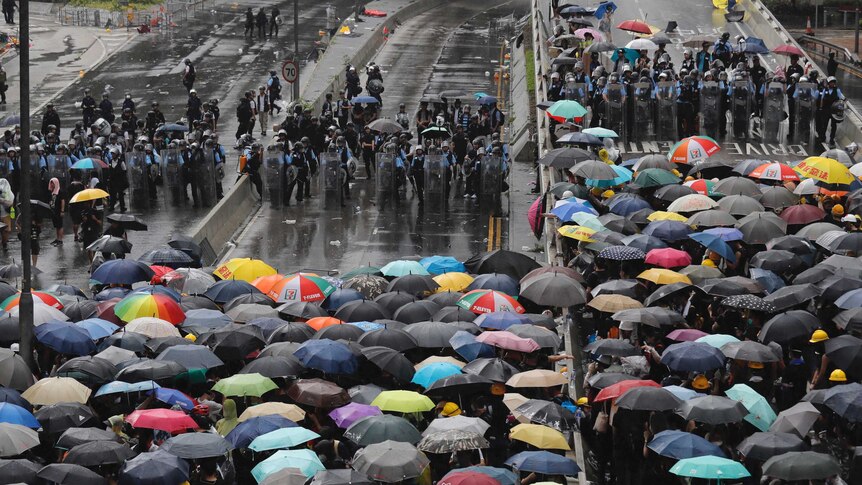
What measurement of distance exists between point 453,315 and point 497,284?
7.36 ft

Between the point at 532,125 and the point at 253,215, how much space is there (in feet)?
30.6

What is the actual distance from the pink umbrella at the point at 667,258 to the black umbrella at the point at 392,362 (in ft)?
19.0

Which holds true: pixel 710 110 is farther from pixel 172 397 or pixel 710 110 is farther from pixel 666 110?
pixel 172 397

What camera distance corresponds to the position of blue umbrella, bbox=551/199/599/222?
26.0 m

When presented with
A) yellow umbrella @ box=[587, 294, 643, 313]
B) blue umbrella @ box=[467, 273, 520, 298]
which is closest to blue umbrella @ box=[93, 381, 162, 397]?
yellow umbrella @ box=[587, 294, 643, 313]

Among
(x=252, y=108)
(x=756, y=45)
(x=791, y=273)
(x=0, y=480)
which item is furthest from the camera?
(x=252, y=108)

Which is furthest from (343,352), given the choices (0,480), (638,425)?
(0,480)

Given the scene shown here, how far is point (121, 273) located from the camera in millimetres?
23734

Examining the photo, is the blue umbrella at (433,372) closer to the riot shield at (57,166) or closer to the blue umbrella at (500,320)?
the blue umbrella at (500,320)

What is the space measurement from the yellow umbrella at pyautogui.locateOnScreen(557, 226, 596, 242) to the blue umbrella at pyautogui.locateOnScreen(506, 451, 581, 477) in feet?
30.1

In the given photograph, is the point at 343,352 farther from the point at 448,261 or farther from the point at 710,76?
the point at 710,76

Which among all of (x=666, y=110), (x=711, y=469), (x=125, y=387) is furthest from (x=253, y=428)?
(x=666, y=110)

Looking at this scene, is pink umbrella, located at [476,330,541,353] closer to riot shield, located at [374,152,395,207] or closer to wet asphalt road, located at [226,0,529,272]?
wet asphalt road, located at [226,0,529,272]

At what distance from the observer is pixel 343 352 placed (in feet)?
60.5
